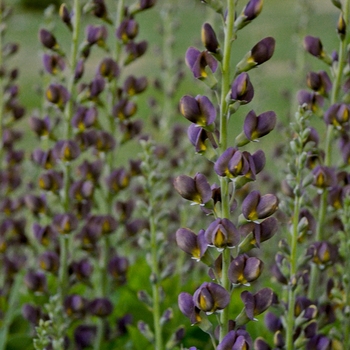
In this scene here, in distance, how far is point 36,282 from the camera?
4.06ft

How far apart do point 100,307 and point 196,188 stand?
57cm

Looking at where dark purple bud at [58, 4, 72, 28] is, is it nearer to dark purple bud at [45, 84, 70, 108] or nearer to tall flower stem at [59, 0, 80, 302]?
tall flower stem at [59, 0, 80, 302]

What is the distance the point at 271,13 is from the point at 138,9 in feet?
18.6

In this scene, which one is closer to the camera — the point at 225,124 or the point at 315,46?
the point at 225,124

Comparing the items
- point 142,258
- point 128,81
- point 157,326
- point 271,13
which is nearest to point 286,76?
point 271,13

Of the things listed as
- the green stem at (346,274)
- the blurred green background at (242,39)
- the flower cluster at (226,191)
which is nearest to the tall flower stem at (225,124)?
the flower cluster at (226,191)

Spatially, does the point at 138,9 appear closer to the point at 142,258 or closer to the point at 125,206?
the point at 125,206

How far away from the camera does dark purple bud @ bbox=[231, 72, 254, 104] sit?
0.75m

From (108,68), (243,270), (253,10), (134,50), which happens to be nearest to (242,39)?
(134,50)

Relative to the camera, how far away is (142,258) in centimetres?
188

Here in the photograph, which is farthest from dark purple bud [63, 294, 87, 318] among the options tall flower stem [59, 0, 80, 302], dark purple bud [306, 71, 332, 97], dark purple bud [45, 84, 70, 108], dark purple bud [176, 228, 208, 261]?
dark purple bud [306, 71, 332, 97]

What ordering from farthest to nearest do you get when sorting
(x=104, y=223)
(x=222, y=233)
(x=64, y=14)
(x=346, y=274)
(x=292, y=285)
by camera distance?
(x=104, y=223), (x=64, y=14), (x=346, y=274), (x=292, y=285), (x=222, y=233)

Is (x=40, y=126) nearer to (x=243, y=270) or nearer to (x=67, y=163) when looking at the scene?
(x=67, y=163)

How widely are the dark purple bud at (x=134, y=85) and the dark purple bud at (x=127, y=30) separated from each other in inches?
3.5
